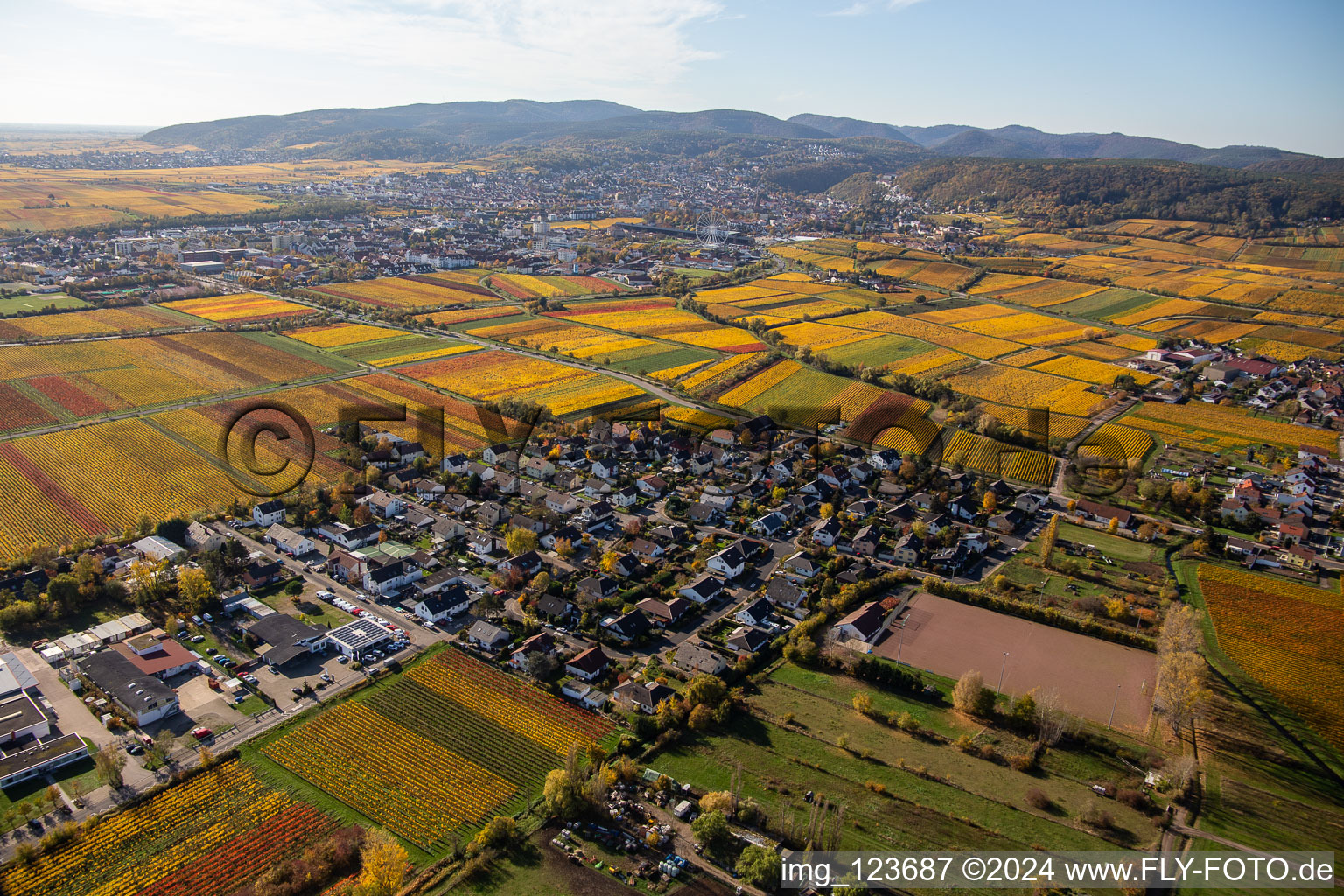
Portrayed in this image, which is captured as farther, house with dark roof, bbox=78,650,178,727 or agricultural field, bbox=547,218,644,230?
agricultural field, bbox=547,218,644,230

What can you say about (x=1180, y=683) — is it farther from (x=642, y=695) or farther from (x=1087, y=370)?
(x=1087, y=370)

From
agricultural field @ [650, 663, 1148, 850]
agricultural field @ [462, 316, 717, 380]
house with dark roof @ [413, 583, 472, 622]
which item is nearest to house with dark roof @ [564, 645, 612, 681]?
agricultural field @ [650, 663, 1148, 850]

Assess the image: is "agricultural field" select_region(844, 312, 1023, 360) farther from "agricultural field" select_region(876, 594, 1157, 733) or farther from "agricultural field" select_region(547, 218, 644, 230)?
"agricultural field" select_region(547, 218, 644, 230)

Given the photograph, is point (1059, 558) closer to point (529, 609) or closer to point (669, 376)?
point (529, 609)

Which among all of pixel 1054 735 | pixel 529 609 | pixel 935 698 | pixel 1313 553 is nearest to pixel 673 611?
pixel 529 609

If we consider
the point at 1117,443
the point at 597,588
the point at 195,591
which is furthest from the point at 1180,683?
the point at 195,591

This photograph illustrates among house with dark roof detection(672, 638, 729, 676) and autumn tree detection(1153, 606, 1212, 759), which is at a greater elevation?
autumn tree detection(1153, 606, 1212, 759)
